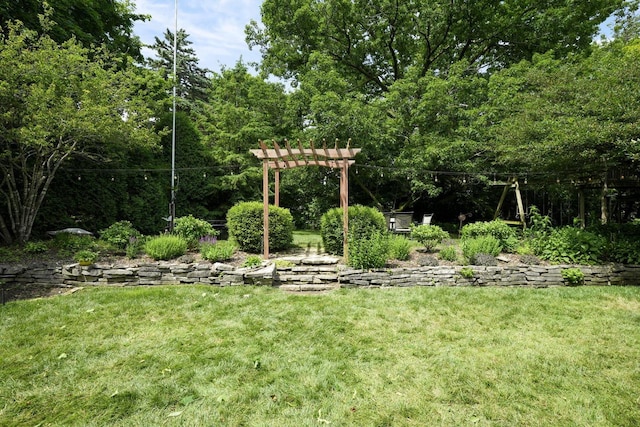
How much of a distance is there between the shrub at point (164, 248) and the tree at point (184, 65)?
15.4 meters

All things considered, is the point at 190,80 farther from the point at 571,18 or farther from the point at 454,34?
the point at 571,18

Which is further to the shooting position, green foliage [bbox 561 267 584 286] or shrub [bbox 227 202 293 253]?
shrub [bbox 227 202 293 253]

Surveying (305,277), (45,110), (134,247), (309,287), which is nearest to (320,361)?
(309,287)

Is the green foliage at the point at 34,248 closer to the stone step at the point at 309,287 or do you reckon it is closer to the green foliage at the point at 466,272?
the stone step at the point at 309,287

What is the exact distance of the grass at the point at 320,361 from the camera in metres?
1.97

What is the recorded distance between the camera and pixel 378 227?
256 inches

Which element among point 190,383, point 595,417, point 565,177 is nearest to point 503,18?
point 565,177

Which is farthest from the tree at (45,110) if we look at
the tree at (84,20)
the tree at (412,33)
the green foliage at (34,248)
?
the tree at (412,33)

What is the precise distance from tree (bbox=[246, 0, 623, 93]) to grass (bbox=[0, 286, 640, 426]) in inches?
411

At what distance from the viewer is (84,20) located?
28.8ft

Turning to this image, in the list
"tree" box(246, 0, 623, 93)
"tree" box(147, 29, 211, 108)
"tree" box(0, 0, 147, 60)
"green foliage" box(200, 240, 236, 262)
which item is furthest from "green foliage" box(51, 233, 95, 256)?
"tree" box(147, 29, 211, 108)

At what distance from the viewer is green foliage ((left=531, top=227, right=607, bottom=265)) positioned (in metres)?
5.37

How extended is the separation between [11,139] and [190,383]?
6.16 m

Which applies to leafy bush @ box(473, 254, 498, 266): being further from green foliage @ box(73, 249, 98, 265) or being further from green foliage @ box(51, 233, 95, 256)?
green foliage @ box(51, 233, 95, 256)
